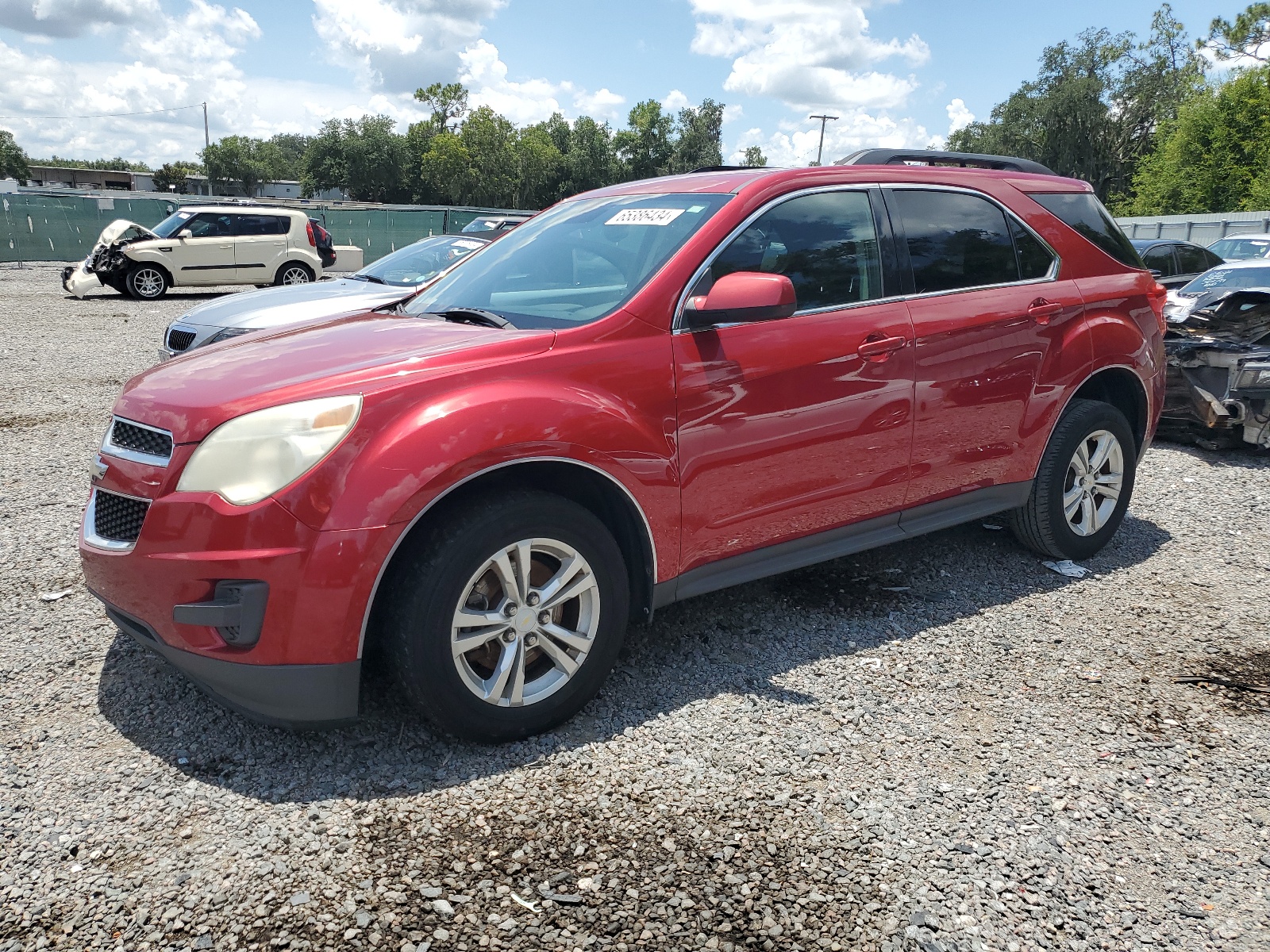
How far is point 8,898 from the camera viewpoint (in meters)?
2.35

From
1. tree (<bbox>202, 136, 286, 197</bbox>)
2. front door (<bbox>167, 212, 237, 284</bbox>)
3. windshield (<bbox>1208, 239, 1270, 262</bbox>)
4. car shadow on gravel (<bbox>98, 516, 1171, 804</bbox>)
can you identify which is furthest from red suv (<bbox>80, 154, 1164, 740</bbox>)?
tree (<bbox>202, 136, 286, 197</bbox>)

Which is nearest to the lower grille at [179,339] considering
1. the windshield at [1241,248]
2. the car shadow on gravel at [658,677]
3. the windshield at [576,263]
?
the windshield at [576,263]

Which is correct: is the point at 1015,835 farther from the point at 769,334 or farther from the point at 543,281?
the point at 543,281

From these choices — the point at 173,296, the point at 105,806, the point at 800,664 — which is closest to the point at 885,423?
the point at 800,664

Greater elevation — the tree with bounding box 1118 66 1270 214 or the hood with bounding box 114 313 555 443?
the tree with bounding box 1118 66 1270 214

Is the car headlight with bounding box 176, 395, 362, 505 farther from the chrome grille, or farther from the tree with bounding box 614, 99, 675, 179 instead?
the tree with bounding box 614, 99, 675, 179

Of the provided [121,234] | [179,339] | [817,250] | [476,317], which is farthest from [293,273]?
[817,250]

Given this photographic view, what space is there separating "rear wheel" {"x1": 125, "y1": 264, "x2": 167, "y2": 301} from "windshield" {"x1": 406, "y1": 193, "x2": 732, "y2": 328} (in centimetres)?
1685

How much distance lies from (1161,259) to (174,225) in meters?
17.8

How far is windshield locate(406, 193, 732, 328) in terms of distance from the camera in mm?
3418

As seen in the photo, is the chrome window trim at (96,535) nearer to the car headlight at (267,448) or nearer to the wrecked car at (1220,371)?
the car headlight at (267,448)

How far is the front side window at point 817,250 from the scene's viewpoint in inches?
140

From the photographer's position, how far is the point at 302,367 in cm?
300

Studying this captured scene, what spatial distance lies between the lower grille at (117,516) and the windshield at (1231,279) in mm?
9582
